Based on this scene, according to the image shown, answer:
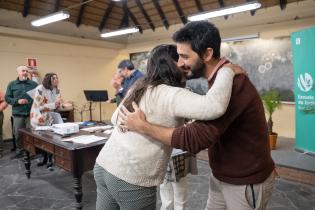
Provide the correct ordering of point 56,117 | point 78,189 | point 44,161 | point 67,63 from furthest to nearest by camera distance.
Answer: point 67,63 → point 44,161 → point 56,117 → point 78,189

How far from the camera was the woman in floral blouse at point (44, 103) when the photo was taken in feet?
12.8

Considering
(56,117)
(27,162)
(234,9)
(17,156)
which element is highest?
(234,9)

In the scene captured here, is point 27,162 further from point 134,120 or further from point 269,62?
point 269,62

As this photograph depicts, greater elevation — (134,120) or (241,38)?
(241,38)

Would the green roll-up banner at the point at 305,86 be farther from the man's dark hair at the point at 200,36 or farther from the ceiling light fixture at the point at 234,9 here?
the man's dark hair at the point at 200,36

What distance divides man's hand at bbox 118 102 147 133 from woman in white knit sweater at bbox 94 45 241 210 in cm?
2

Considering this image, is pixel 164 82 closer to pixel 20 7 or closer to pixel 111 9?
pixel 20 7

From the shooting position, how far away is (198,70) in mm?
1151

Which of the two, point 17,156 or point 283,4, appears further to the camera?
point 283,4

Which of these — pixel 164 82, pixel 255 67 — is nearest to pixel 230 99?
pixel 164 82

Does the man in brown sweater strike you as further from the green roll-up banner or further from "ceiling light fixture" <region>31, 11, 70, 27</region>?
"ceiling light fixture" <region>31, 11, 70, 27</region>

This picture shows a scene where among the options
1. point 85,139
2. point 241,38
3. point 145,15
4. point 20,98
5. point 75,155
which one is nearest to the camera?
point 75,155

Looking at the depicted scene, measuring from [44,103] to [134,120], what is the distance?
11.0 feet

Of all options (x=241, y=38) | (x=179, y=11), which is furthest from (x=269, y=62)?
(x=179, y=11)
